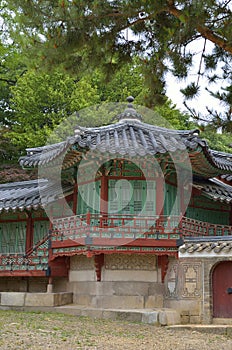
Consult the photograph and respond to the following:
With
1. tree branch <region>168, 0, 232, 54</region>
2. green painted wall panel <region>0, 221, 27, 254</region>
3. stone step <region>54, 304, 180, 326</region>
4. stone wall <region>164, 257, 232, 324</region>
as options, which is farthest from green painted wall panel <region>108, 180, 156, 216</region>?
tree branch <region>168, 0, 232, 54</region>

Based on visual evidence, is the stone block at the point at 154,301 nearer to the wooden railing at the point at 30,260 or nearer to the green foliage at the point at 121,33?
the wooden railing at the point at 30,260

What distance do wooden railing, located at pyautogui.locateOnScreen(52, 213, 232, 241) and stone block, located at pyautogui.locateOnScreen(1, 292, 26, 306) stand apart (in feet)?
7.25

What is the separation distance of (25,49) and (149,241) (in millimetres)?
7256

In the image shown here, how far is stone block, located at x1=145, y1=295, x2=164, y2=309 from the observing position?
14.8 metres

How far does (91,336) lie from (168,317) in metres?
3.13

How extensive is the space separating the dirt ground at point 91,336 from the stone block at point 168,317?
0.29m

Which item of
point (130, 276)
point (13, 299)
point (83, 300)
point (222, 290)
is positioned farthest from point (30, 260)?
point (222, 290)

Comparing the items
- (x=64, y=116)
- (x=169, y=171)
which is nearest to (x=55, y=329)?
(x=169, y=171)

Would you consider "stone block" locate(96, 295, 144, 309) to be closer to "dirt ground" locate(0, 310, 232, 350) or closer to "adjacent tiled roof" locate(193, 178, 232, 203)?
"dirt ground" locate(0, 310, 232, 350)

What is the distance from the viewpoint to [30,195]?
18203 millimetres

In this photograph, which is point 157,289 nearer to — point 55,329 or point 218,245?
point 218,245

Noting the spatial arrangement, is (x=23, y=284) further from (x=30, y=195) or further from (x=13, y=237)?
(x=30, y=195)

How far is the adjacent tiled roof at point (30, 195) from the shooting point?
→ 1709 cm

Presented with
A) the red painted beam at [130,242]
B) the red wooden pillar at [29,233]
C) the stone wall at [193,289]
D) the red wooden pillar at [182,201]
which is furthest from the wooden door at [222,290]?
the red wooden pillar at [29,233]
